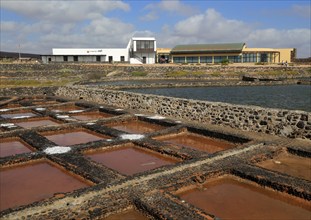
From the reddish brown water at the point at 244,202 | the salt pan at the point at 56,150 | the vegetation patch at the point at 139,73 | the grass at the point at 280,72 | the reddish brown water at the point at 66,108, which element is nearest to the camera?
the reddish brown water at the point at 244,202

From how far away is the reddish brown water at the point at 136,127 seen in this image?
1318cm

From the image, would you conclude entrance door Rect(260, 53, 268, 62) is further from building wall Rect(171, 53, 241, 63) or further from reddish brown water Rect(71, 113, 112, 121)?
reddish brown water Rect(71, 113, 112, 121)

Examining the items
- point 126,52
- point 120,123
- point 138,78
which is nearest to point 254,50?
point 126,52

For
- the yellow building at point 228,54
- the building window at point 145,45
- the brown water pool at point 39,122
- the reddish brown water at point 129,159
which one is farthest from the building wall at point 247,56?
the reddish brown water at point 129,159

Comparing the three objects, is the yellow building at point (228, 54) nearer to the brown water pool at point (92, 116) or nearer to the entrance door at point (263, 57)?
the entrance door at point (263, 57)

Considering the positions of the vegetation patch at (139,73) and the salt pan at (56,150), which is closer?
the salt pan at (56,150)

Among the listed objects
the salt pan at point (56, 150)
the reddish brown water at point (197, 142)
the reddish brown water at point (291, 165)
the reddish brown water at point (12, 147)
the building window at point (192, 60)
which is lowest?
the reddish brown water at point (197, 142)

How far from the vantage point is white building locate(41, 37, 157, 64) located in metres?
68.7

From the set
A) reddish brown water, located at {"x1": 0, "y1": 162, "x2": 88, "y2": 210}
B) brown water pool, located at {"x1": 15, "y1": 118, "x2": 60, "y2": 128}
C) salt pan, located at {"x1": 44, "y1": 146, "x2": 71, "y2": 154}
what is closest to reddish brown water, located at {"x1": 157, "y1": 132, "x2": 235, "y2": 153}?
salt pan, located at {"x1": 44, "y1": 146, "x2": 71, "y2": 154}

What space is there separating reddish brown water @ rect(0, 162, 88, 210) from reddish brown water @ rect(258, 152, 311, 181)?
4.71m

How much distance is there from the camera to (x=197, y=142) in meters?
11.3

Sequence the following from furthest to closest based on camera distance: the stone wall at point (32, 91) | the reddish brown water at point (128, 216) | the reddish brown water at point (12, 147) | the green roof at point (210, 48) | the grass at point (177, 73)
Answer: the green roof at point (210, 48) < the grass at point (177, 73) < the stone wall at point (32, 91) < the reddish brown water at point (12, 147) < the reddish brown water at point (128, 216)

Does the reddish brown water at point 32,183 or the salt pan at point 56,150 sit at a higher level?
the salt pan at point 56,150

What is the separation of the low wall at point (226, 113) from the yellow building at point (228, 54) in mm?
56568
